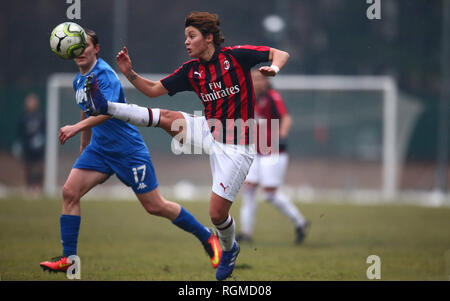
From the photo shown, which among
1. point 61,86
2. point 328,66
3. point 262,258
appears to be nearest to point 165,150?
point 61,86

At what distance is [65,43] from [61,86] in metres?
11.8

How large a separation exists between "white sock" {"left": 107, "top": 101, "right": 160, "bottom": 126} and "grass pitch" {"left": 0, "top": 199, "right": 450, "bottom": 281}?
1562mm

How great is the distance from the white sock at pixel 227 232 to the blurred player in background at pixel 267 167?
3.06m

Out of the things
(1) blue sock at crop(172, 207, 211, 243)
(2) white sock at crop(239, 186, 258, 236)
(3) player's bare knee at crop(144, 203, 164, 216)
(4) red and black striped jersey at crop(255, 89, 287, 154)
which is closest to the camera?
(3) player's bare knee at crop(144, 203, 164, 216)

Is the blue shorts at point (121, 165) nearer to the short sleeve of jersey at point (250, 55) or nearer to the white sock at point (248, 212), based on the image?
the short sleeve of jersey at point (250, 55)

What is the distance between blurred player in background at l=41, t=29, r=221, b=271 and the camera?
578 centimetres

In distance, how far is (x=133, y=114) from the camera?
17.5 feet

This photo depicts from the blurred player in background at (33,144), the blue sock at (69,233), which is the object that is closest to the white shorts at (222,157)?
the blue sock at (69,233)

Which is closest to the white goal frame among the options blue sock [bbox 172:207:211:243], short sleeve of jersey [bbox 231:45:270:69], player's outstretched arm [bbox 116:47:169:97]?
blue sock [bbox 172:207:211:243]

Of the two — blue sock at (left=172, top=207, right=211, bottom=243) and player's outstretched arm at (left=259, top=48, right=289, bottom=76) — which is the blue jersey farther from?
player's outstretched arm at (left=259, top=48, right=289, bottom=76)

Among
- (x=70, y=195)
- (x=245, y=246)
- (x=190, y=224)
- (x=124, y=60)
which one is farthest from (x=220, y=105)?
(x=245, y=246)

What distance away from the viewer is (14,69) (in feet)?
63.8

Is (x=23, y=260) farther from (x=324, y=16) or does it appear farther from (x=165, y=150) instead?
(x=324, y=16)

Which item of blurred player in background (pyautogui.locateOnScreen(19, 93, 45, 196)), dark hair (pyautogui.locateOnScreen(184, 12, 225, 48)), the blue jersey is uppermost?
dark hair (pyautogui.locateOnScreen(184, 12, 225, 48))
